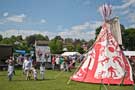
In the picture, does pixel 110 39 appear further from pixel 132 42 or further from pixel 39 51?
pixel 132 42

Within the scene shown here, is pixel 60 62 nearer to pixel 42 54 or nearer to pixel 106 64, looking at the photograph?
pixel 42 54

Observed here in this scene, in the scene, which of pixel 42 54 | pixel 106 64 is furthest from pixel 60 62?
pixel 106 64

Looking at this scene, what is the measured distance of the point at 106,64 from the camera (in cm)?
1969

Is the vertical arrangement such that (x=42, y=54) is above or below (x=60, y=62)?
above

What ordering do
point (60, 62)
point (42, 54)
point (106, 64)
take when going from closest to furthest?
point (106, 64), point (60, 62), point (42, 54)

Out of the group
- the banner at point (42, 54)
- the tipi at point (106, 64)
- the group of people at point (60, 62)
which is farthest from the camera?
the banner at point (42, 54)

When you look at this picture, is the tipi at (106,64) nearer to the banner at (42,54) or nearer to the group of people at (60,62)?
the group of people at (60,62)

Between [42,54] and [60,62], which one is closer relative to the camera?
[60,62]

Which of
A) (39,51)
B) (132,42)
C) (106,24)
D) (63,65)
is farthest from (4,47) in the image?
(132,42)

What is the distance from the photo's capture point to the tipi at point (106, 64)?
1942 cm

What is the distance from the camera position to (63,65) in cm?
3722

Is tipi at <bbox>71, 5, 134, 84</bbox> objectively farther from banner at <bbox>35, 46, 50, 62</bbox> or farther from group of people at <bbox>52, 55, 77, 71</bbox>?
banner at <bbox>35, 46, 50, 62</bbox>

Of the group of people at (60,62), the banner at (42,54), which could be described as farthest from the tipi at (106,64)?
the banner at (42,54)

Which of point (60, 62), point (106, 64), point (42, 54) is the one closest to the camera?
point (106, 64)
